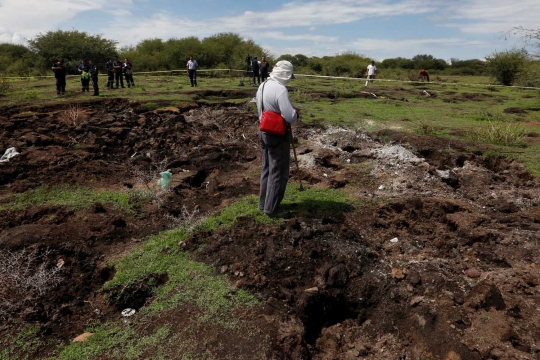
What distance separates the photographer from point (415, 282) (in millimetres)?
3783

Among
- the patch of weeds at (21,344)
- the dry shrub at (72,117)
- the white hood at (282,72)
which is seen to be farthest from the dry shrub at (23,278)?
the dry shrub at (72,117)

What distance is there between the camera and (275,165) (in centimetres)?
466

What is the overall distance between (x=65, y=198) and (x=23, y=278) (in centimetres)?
225

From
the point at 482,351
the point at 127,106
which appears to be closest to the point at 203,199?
the point at 482,351

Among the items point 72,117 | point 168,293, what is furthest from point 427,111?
point 168,293

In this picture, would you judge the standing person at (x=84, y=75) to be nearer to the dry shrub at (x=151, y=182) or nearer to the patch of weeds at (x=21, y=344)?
the dry shrub at (x=151, y=182)

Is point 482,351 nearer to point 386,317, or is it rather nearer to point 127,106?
point 386,317

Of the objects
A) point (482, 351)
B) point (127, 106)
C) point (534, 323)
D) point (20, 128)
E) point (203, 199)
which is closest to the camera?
point (482, 351)

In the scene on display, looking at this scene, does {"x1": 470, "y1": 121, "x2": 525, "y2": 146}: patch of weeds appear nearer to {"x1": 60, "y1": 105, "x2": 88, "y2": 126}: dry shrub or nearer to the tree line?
{"x1": 60, "y1": 105, "x2": 88, "y2": 126}: dry shrub

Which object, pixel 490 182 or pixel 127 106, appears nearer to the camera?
pixel 490 182

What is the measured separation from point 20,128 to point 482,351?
10.4m

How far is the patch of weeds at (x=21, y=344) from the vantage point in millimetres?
3178

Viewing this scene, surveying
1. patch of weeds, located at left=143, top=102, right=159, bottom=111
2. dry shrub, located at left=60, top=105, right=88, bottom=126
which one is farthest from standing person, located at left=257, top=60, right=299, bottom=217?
patch of weeds, located at left=143, top=102, right=159, bottom=111

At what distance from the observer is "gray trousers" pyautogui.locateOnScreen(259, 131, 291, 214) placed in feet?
15.0
